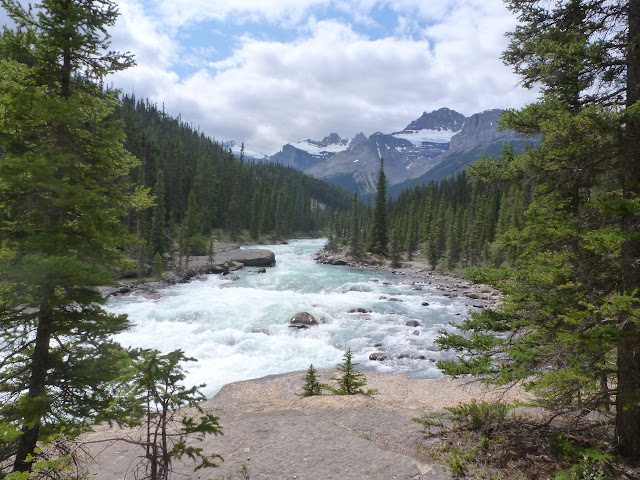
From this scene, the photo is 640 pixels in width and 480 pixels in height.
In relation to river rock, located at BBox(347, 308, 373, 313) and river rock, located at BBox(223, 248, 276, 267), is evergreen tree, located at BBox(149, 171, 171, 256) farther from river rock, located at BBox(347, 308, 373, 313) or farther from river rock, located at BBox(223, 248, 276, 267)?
river rock, located at BBox(347, 308, 373, 313)

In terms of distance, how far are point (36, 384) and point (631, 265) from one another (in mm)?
10574

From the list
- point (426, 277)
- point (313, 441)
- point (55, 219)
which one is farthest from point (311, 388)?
point (426, 277)

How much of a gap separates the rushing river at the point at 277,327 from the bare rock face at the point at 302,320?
0.49 meters

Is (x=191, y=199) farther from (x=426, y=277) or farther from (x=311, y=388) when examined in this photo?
(x=311, y=388)

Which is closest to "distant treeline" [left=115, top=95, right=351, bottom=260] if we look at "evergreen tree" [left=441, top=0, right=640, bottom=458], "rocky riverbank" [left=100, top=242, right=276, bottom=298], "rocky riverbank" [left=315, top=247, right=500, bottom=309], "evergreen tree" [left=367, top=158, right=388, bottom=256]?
"rocky riverbank" [left=100, top=242, right=276, bottom=298]

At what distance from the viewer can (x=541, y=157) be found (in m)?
5.80

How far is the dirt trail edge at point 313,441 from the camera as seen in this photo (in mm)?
6531

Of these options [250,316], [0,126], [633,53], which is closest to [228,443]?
[0,126]

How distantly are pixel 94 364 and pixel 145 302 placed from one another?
78.9ft

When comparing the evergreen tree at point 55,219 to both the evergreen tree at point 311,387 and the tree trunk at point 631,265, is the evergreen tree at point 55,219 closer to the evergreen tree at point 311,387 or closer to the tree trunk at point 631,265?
the evergreen tree at point 311,387

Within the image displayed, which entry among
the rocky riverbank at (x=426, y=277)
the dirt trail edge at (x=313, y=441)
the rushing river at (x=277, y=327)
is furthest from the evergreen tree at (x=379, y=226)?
the dirt trail edge at (x=313, y=441)

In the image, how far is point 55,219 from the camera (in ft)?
22.1

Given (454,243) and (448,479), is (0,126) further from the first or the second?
(454,243)

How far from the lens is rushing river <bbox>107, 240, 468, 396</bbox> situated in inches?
696
